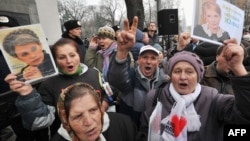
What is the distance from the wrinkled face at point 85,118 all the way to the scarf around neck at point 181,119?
53 centimetres

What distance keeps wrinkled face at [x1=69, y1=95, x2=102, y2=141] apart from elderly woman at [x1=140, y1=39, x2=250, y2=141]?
0.44 metres

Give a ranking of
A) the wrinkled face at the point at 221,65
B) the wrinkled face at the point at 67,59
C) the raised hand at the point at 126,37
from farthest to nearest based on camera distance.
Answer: the wrinkled face at the point at 221,65 → the wrinkled face at the point at 67,59 → the raised hand at the point at 126,37

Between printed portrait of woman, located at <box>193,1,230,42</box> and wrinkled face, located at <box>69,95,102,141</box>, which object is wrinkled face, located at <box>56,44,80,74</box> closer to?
wrinkled face, located at <box>69,95,102,141</box>

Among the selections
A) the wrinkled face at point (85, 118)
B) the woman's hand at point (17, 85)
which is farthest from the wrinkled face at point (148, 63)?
the woman's hand at point (17, 85)

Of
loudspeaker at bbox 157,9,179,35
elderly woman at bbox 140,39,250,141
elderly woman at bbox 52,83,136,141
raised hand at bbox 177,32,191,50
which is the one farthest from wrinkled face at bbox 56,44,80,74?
loudspeaker at bbox 157,9,179,35

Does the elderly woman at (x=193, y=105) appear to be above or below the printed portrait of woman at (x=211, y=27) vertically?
below

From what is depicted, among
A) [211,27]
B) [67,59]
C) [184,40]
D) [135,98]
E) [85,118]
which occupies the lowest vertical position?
[135,98]

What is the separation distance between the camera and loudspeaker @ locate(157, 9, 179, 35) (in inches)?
270

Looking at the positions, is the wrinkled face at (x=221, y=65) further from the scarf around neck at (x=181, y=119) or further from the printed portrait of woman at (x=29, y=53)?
the printed portrait of woman at (x=29, y=53)

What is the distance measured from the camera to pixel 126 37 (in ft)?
6.61

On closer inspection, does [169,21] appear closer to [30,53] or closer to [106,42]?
[106,42]

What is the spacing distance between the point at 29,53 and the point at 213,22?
4.57 feet

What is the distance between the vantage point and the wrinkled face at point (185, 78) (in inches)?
80.8

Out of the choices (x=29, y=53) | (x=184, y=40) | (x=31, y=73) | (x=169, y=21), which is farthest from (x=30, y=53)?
(x=169, y=21)
